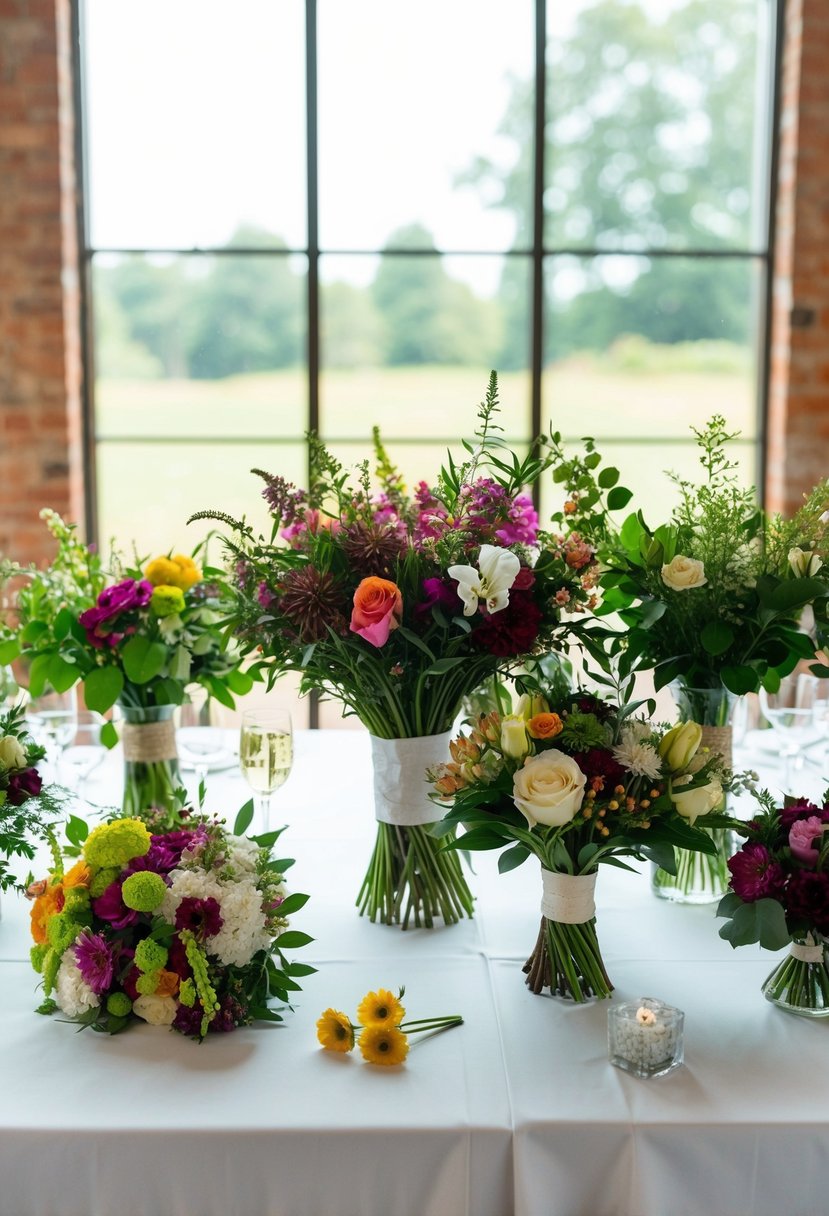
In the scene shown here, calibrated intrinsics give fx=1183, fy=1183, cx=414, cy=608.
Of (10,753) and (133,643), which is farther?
(133,643)

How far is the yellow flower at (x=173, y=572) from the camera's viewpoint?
1721mm

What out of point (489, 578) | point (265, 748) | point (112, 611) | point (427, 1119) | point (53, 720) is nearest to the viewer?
point (427, 1119)

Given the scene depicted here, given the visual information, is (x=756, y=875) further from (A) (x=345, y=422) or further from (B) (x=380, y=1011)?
(A) (x=345, y=422)

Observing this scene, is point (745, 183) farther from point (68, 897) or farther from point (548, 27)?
point (68, 897)

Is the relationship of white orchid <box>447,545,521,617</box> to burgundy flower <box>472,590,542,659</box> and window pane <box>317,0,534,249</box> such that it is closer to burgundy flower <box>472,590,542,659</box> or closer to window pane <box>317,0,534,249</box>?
burgundy flower <box>472,590,542,659</box>

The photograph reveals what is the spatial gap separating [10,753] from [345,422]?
2407mm

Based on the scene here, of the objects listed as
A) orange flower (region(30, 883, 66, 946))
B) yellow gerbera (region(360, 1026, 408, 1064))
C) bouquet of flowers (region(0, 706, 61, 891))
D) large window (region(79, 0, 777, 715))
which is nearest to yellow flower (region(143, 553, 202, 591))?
bouquet of flowers (region(0, 706, 61, 891))

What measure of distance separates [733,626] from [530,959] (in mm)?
487

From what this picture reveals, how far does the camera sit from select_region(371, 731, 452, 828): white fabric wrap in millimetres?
1440

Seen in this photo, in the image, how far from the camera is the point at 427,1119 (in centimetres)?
106

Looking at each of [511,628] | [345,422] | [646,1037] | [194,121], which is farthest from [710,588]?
[194,121]

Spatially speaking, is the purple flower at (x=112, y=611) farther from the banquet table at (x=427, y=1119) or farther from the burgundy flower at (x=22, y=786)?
the banquet table at (x=427, y=1119)

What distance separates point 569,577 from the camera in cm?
136

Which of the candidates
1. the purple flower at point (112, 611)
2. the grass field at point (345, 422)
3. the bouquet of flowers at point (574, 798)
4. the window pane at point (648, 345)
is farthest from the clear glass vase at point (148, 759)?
the window pane at point (648, 345)
